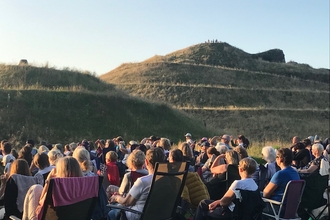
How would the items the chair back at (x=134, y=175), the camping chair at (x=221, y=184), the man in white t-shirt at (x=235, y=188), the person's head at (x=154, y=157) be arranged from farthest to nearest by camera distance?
the camping chair at (x=221, y=184) < the chair back at (x=134, y=175) < the person's head at (x=154, y=157) < the man in white t-shirt at (x=235, y=188)

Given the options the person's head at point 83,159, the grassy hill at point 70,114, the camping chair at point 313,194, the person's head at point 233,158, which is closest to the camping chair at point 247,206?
the person's head at point 233,158

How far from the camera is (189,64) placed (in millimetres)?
79188

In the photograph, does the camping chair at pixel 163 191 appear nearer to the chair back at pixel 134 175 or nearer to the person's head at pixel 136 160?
the chair back at pixel 134 175

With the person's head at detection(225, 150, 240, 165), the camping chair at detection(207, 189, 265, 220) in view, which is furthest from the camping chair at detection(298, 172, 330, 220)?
the camping chair at detection(207, 189, 265, 220)

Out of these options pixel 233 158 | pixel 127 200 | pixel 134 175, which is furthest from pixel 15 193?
pixel 233 158

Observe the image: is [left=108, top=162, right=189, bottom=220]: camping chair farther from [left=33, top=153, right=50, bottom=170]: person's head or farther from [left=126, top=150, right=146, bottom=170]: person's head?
[left=33, top=153, right=50, bottom=170]: person's head

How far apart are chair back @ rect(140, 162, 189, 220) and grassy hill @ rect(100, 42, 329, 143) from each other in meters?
30.2

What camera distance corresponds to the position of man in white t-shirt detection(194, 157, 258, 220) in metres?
5.87

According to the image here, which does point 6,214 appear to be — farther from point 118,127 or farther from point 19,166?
point 118,127

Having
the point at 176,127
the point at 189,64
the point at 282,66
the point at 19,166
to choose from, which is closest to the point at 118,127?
the point at 176,127

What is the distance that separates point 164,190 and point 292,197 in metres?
2.24

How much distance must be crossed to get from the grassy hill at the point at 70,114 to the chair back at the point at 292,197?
69.3 feet

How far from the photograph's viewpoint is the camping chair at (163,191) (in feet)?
17.8

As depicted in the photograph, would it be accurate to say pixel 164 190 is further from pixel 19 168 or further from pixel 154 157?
pixel 19 168
